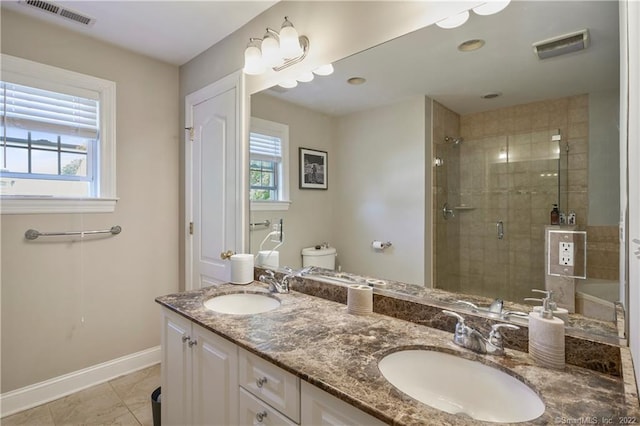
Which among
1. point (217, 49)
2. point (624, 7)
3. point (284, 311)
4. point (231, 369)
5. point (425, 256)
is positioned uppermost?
point (217, 49)

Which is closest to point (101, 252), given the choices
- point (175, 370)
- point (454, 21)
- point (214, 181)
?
point (214, 181)

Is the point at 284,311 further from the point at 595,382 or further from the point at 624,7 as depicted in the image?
the point at 624,7

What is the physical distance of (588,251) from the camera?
0.94 meters

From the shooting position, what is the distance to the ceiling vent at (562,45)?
3.12ft

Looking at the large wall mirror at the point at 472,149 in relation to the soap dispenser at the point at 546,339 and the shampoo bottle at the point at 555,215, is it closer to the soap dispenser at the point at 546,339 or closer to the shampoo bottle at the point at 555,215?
the shampoo bottle at the point at 555,215

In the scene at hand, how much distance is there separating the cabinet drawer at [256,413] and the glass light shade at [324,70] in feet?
4.86

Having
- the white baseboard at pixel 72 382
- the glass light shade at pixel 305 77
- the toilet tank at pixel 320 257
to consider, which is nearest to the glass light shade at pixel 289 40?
the glass light shade at pixel 305 77

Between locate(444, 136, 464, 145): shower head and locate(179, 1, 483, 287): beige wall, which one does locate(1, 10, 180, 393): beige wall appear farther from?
locate(444, 136, 464, 145): shower head

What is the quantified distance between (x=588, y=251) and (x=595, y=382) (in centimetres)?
36

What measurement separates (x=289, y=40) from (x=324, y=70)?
0.23 meters

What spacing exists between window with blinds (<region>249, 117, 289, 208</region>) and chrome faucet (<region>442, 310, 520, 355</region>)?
119 cm

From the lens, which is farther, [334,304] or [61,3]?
[61,3]

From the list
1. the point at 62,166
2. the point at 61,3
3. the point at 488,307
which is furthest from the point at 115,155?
the point at 488,307

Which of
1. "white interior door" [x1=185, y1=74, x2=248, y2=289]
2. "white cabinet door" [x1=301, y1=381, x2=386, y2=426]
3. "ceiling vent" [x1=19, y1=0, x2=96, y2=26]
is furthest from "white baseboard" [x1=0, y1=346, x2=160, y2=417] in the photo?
"ceiling vent" [x1=19, y1=0, x2=96, y2=26]
